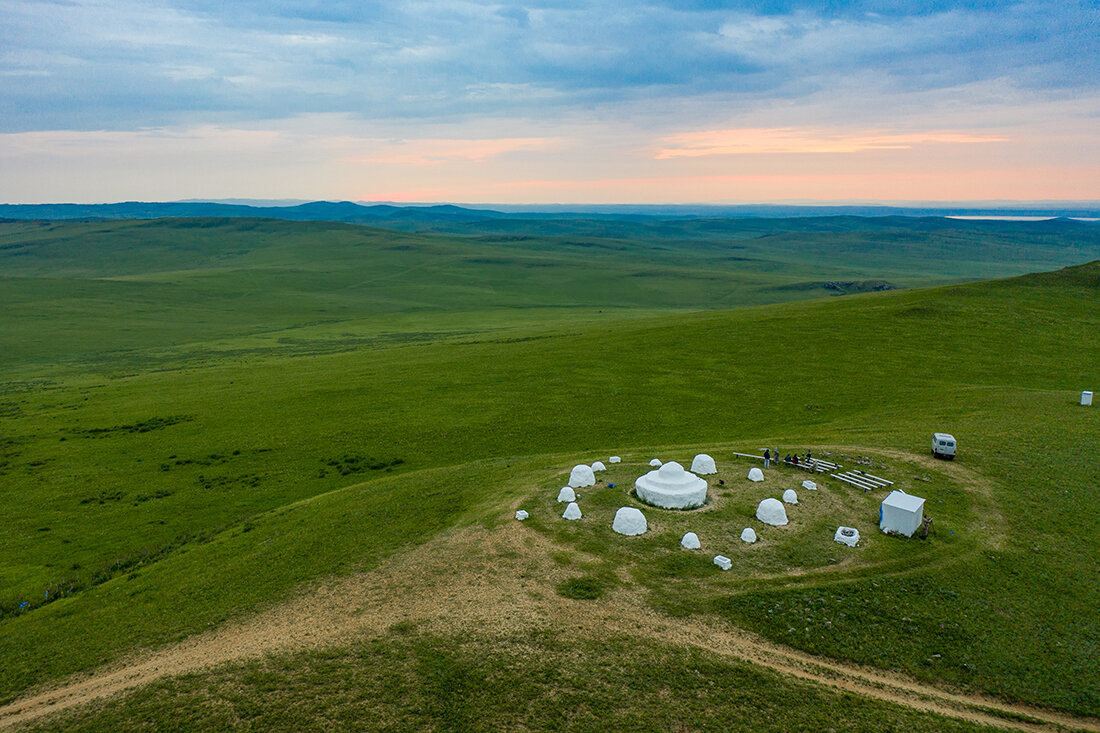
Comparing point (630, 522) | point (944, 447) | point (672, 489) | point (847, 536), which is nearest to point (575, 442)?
point (672, 489)

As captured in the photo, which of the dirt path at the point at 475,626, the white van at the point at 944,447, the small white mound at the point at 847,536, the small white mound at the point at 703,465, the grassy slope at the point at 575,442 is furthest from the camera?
the white van at the point at 944,447

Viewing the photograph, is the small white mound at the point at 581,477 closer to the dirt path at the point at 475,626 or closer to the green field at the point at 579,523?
the green field at the point at 579,523

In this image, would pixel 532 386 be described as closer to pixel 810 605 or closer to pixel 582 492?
pixel 582 492

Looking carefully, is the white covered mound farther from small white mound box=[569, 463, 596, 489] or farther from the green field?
small white mound box=[569, 463, 596, 489]

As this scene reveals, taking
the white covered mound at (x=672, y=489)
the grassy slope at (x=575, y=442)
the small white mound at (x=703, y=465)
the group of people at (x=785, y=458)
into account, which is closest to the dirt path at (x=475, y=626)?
the grassy slope at (x=575, y=442)

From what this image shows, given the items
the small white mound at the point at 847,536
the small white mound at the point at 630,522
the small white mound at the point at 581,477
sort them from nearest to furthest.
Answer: the small white mound at the point at 847,536 → the small white mound at the point at 630,522 → the small white mound at the point at 581,477
